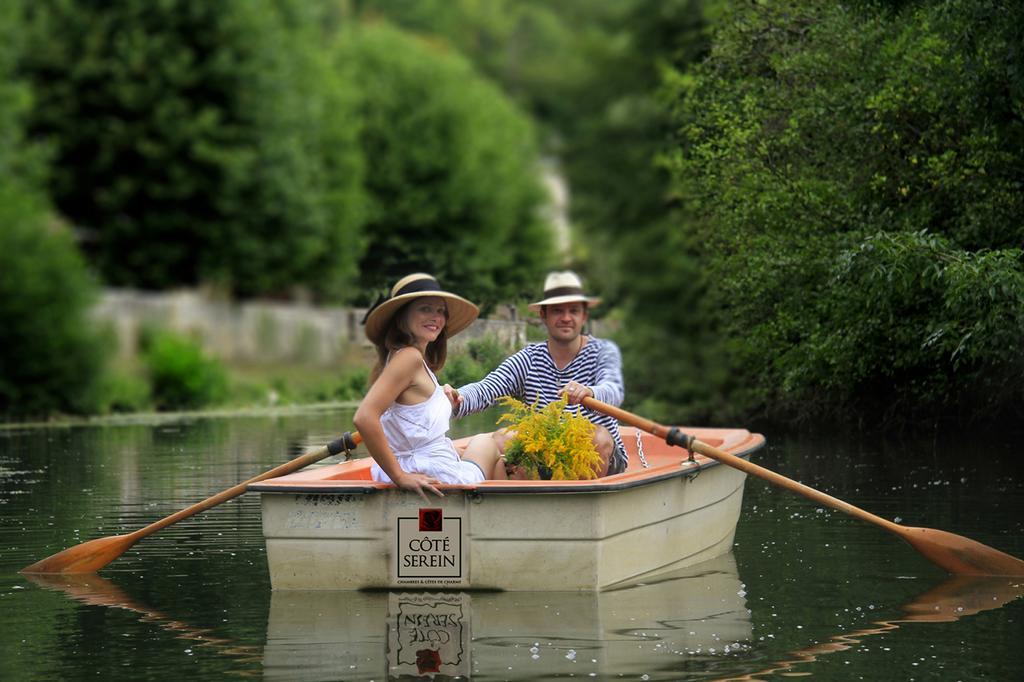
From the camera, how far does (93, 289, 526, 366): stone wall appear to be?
3186 cm

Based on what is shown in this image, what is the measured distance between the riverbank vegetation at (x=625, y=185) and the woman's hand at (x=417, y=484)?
178 inches

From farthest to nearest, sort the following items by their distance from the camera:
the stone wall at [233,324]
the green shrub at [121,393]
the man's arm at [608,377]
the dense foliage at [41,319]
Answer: the stone wall at [233,324] < the green shrub at [121,393] < the dense foliage at [41,319] < the man's arm at [608,377]

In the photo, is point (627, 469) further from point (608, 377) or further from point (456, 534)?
point (456, 534)

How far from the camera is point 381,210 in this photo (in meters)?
46.0

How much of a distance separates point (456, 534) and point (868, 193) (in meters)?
6.96

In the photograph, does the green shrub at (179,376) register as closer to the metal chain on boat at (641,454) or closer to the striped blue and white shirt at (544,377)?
the metal chain on boat at (641,454)

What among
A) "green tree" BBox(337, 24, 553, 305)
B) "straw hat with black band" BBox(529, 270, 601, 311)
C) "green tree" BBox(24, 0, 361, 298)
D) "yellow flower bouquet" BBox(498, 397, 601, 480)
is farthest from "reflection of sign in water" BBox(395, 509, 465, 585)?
"green tree" BBox(337, 24, 553, 305)

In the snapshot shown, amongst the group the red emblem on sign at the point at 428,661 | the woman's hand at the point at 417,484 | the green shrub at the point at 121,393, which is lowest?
the red emblem on sign at the point at 428,661

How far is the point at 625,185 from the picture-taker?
119ft

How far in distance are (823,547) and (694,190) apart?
20.2ft

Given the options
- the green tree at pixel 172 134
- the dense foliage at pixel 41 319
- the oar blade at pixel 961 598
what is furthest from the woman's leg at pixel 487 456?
the green tree at pixel 172 134

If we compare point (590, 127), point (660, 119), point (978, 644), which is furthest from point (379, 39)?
point (978, 644)

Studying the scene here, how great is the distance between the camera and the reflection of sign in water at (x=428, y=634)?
8.10 m

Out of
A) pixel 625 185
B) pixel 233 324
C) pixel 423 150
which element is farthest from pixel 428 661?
pixel 423 150
